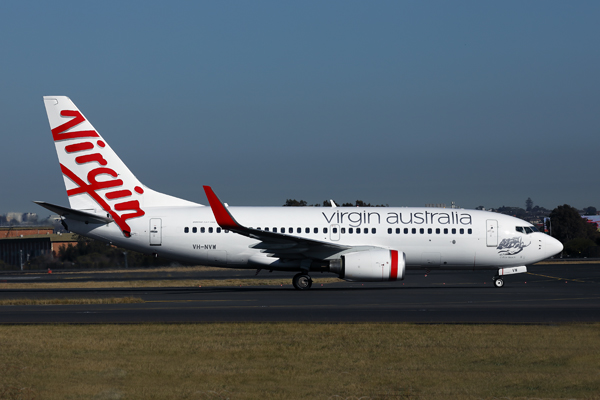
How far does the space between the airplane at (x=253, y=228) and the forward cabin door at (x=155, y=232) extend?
44mm

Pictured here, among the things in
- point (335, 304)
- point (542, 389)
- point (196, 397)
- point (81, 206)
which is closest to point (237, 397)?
point (196, 397)

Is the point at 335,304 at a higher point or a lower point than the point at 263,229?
lower

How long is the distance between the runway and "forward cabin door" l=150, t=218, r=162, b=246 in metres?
2.15

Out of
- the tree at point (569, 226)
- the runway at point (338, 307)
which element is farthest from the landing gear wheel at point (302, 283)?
the tree at point (569, 226)

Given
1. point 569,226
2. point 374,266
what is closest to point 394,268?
point 374,266

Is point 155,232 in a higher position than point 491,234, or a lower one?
higher

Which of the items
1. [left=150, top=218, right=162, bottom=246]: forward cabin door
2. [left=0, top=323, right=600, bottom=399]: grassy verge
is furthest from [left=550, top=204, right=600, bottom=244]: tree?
[left=0, top=323, right=600, bottom=399]: grassy verge

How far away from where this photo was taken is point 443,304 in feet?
68.0

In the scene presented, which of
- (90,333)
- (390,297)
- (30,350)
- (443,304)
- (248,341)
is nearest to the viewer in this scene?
(30,350)

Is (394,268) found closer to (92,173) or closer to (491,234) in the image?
(491,234)

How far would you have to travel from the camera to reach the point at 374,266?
26.3 m

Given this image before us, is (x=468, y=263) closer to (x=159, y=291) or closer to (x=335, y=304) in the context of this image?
(x=335, y=304)

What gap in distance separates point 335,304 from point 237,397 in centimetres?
1235

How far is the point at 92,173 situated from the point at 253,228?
7.64 m
